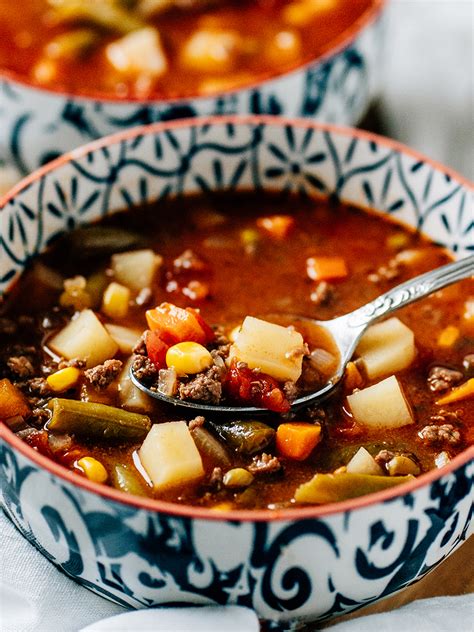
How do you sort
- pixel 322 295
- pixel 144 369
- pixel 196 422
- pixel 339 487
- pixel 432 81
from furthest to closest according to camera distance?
1. pixel 432 81
2. pixel 322 295
3. pixel 144 369
4. pixel 196 422
5. pixel 339 487

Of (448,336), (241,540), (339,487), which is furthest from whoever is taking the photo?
(448,336)

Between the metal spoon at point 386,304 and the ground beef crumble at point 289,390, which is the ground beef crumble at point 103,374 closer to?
the ground beef crumble at point 289,390

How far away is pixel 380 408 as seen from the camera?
302 cm

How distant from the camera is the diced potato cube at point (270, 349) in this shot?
295 centimetres

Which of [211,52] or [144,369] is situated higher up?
[211,52]

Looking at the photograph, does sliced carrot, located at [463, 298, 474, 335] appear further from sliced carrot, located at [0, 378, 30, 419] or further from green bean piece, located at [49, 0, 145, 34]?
green bean piece, located at [49, 0, 145, 34]

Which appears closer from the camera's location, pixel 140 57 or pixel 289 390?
pixel 289 390

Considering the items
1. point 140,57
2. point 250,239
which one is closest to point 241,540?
point 250,239

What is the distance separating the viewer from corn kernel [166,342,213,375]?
2.92 m

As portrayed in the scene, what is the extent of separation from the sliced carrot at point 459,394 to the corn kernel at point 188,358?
29.3 inches

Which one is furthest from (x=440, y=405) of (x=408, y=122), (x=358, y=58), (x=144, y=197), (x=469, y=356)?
(x=408, y=122)

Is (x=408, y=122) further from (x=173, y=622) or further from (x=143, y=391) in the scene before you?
(x=173, y=622)

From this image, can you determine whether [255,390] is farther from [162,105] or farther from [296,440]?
[162,105]

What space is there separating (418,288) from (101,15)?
2.49 metres
